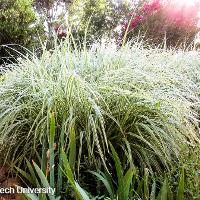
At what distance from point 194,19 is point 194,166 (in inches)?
246

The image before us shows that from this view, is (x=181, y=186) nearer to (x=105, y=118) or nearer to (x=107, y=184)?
(x=107, y=184)

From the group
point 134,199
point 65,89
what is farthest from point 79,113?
point 134,199

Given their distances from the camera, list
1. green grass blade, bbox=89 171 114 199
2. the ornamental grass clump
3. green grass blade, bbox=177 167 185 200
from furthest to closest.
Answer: the ornamental grass clump → green grass blade, bbox=89 171 114 199 → green grass blade, bbox=177 167 185 200

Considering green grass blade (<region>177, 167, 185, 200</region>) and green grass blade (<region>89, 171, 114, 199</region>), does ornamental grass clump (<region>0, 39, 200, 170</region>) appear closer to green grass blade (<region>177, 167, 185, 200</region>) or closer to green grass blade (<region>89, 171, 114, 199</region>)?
green grass blade (<region>89, 171, 114, 199</region>)

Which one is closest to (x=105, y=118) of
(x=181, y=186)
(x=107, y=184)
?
(x=107, y=184)

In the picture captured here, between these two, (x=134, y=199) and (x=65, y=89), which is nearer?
(x=134, y=199)

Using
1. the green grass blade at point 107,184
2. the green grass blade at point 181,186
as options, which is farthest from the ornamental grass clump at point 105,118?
the green grass blade at point 181,186

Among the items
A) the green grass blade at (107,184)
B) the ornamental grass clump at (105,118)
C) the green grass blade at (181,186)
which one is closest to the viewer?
the green grass blade at (181,186)

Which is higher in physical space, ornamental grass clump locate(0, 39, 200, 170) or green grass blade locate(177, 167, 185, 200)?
ornamental grass clump locate(0, 39, 200, 170)

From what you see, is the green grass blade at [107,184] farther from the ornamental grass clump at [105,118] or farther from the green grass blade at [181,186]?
the green grass blade at [181,186]

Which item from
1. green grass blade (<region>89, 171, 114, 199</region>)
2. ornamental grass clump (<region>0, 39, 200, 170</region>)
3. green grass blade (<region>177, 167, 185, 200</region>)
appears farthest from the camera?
ornamental grass clump (<region>0, 39, 200, 170</region>)

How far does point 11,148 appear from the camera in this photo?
184 centimetres

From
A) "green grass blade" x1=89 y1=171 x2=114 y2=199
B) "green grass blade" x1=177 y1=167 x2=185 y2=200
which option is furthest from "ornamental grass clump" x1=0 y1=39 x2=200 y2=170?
"green grass blade" x1=177 y1=167 x2=185 y2=200

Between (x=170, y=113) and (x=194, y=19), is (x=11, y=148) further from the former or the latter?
(x=194, y=19)
